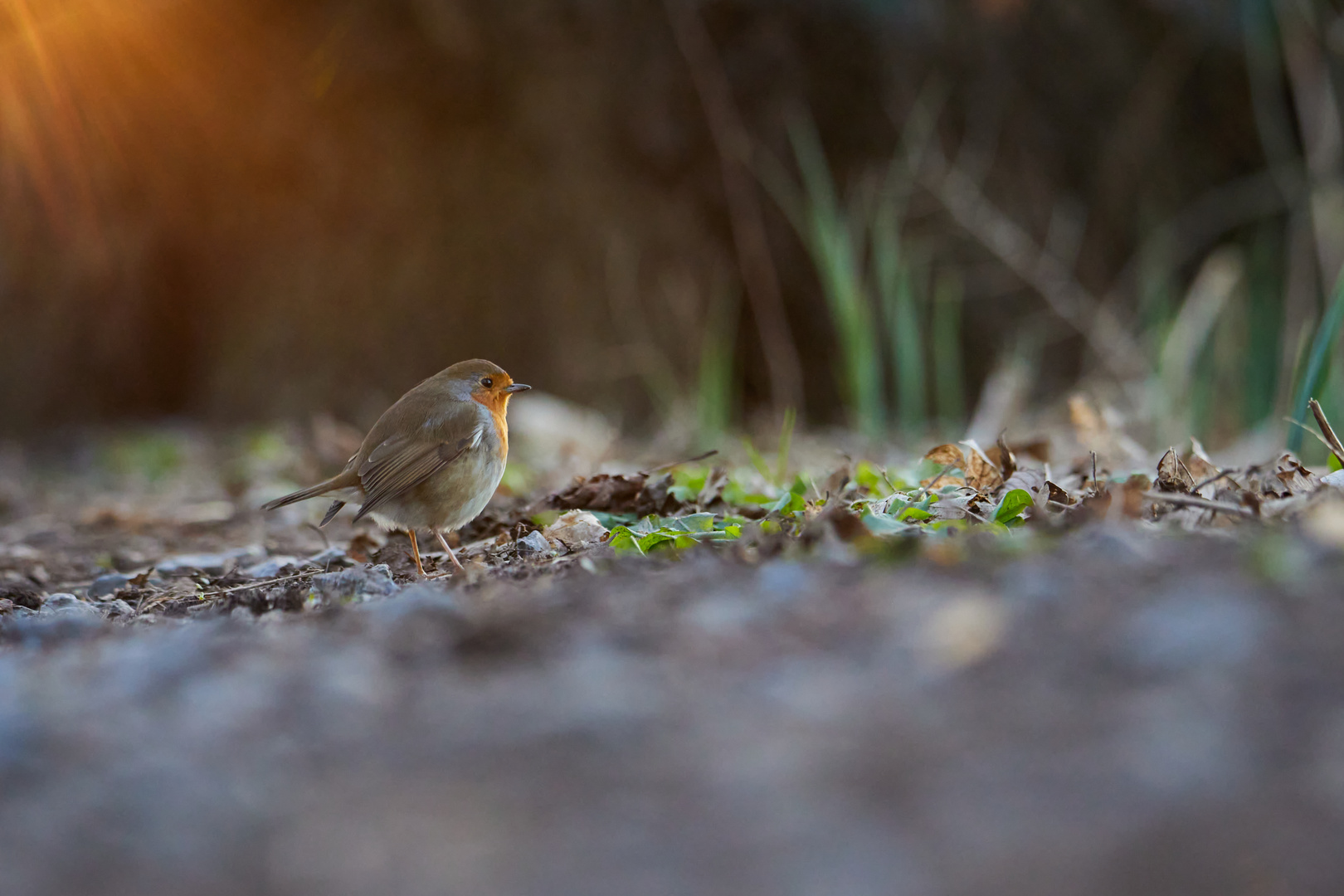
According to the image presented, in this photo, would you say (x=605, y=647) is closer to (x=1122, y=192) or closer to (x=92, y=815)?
(x=92, y=815)

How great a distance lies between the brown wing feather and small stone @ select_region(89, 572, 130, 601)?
0.64m

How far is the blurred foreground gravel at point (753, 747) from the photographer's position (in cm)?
90

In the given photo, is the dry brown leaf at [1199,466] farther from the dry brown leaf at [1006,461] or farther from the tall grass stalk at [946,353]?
the tall grass stalk at [946,353]

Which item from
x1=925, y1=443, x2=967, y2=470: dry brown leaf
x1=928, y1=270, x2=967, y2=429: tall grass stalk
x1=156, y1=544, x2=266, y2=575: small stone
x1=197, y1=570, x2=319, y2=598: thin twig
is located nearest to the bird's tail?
x1=156, y1=544, x2=266, y2=575: small stone

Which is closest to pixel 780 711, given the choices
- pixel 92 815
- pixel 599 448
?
pixel 92 815

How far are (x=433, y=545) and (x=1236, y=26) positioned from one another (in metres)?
5.36

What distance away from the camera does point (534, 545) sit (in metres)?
2.51

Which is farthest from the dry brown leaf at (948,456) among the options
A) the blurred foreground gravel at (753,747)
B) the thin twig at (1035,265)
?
the thin twig at (1035,265)

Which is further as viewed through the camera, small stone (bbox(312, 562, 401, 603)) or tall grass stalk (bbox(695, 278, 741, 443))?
tall grass stalk (bbox(695, 278, 741, 443))

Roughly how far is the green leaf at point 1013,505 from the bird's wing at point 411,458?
1497 mm

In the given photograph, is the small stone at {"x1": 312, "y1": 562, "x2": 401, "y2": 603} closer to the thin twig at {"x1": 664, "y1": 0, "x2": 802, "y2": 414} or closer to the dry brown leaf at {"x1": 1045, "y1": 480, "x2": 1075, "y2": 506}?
the dry brown leaf at {"x1": 1045, "y1": 480, "x2": 1075, "y2": 506}

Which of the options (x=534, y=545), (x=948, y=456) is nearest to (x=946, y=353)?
(x=948, y=456)

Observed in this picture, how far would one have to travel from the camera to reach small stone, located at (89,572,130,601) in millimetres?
2830

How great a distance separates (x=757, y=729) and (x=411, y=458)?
2097 millimetres
